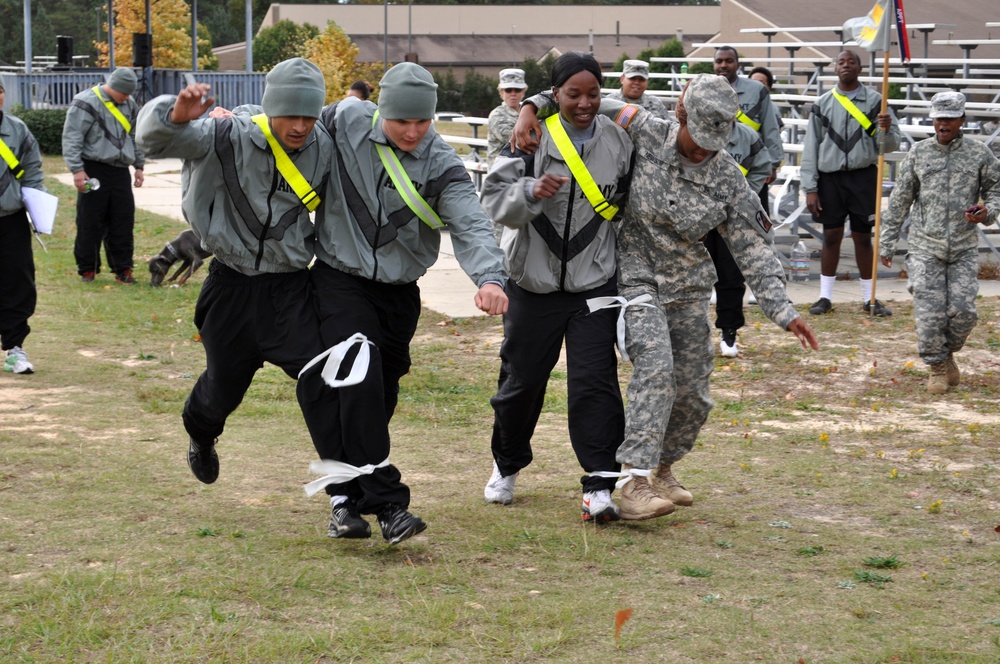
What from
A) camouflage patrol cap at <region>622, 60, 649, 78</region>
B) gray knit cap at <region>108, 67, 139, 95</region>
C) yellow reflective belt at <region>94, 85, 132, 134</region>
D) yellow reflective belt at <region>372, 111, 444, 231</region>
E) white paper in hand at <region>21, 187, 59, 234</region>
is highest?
gray knit cap at <region>108, 67, 139, 95</region>

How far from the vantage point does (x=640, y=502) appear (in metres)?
5.55

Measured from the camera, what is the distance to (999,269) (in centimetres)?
1365

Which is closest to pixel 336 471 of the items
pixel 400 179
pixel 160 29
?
pixel 400 179

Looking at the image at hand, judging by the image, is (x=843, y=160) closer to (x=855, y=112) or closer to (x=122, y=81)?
(x=855, y=112)

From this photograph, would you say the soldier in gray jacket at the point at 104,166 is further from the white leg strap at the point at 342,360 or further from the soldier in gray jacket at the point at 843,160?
the white leg strap at the point at 342,360

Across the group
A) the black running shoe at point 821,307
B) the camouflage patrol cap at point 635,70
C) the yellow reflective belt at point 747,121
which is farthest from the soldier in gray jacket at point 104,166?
the black running shoe at point 821,307

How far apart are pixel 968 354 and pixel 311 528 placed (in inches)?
236

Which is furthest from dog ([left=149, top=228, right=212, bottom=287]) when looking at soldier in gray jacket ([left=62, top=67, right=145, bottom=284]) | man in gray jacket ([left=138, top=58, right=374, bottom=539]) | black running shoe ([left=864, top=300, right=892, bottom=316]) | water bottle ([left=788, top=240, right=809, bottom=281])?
man in gray jacket ([left=138, top=58, right=374, bottom=539])

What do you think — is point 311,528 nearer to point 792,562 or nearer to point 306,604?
point 306,604

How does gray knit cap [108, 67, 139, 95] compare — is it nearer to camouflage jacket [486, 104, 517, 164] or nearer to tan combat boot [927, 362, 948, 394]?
camouflage jacket [486, 104, 517, 164]

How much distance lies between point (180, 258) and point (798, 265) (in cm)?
600

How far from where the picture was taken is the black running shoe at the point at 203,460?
602 centimetres

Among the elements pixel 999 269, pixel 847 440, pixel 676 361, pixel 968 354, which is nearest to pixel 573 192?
pixel 676 361

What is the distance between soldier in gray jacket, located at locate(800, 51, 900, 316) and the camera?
1119 centimetres
